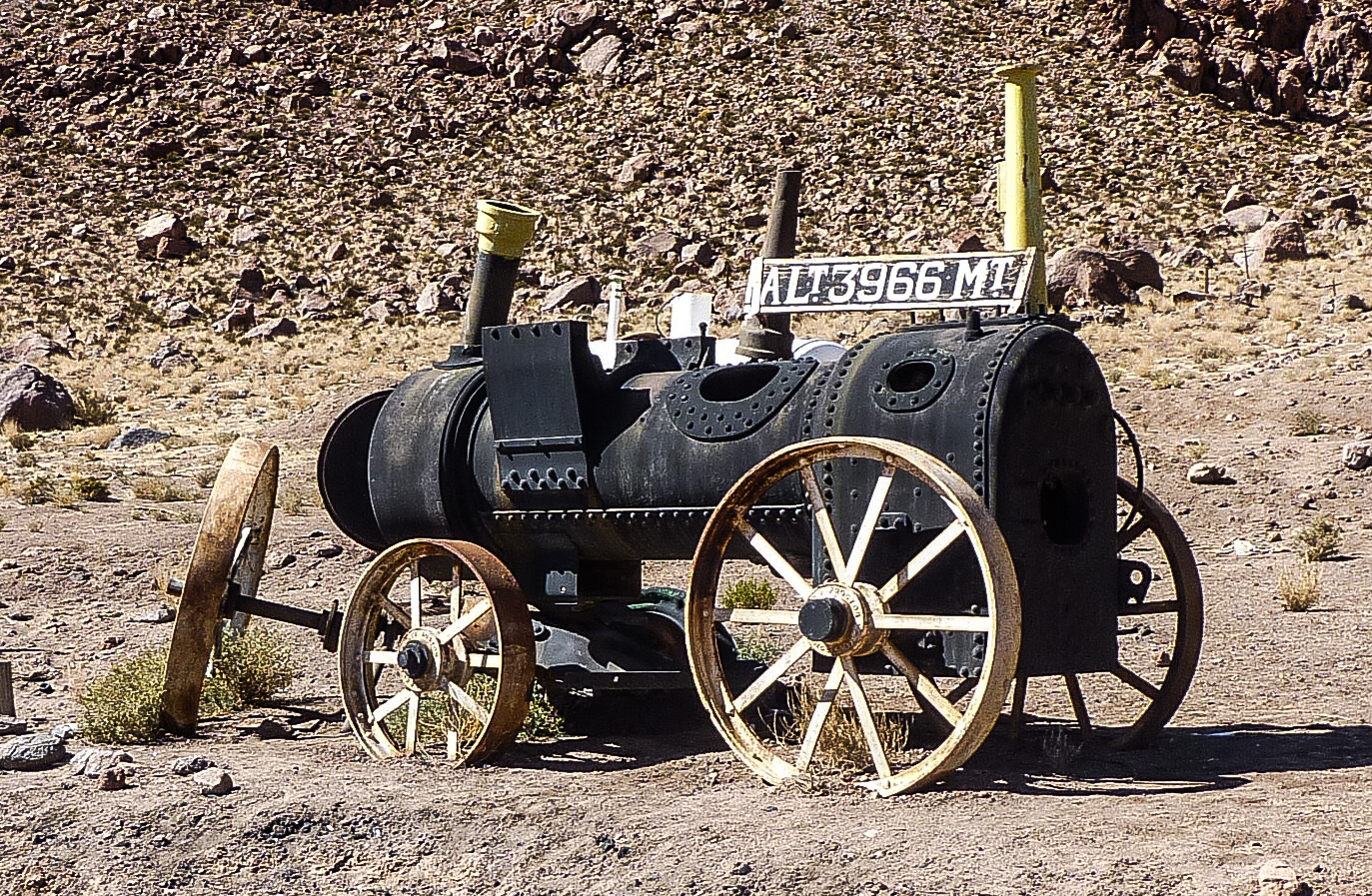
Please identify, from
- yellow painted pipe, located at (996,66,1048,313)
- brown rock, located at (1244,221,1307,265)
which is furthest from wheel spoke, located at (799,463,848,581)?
brown rock, located at (1244,221,1307,265)

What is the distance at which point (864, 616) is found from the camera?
629 centimetres

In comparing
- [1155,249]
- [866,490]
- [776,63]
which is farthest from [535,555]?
[776,63]

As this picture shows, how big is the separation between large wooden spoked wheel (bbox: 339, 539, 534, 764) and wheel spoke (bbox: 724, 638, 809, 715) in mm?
1090

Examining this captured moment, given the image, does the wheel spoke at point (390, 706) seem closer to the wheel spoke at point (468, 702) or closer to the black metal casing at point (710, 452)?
the wheel spoke at point (468, 702)

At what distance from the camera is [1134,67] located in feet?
150

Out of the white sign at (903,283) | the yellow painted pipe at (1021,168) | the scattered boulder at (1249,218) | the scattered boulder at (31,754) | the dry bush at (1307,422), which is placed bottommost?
the scattered boulder at (31,754)

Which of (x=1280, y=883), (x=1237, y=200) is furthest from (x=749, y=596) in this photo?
(x=1237, y=200)

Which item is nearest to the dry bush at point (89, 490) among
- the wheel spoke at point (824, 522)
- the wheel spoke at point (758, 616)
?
the wheel spoke at point (758, 616)

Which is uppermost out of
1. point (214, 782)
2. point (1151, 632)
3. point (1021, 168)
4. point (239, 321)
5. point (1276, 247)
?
point (1276, 247)

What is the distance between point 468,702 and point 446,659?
25 centimetres

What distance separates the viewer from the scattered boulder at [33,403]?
2480cm

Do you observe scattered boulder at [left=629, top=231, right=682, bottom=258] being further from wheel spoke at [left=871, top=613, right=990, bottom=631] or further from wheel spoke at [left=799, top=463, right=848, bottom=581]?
wheel spoke at [left=871, top=613, right=990, bottom=631]

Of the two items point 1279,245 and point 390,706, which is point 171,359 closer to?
point 1279,245

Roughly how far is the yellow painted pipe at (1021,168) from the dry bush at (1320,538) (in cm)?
699
